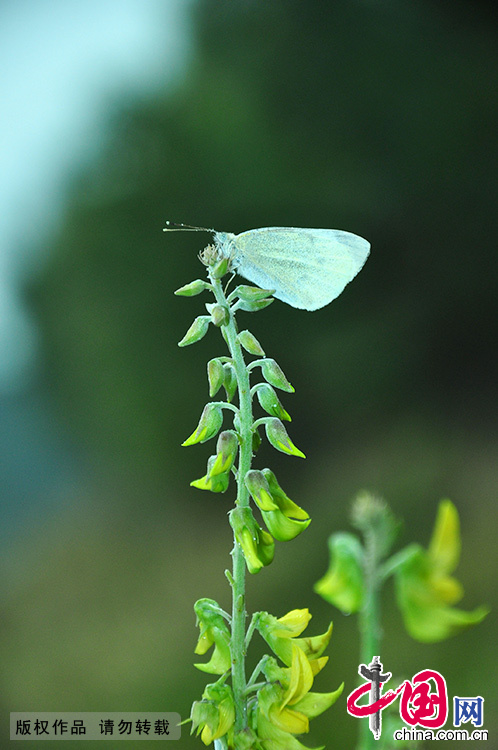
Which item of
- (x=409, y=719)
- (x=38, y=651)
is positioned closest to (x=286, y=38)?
(x=38, y=651)

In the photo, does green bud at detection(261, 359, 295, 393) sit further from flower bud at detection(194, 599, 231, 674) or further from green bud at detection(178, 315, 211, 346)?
flower bud at detection(194, 599, 231, 674)

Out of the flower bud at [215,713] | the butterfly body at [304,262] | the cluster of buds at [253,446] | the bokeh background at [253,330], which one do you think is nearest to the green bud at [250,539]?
the cluster of buds at [253,446]

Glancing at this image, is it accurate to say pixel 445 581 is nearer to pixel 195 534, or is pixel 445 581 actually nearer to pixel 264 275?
pixel 264 275

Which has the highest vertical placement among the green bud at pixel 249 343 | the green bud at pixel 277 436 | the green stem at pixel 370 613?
the green bud at pixel 249 343

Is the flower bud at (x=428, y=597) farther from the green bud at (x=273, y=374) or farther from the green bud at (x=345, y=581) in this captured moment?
the green bud at (x=273, y=374)

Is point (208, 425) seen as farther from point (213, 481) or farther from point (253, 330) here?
point (253, 330)
